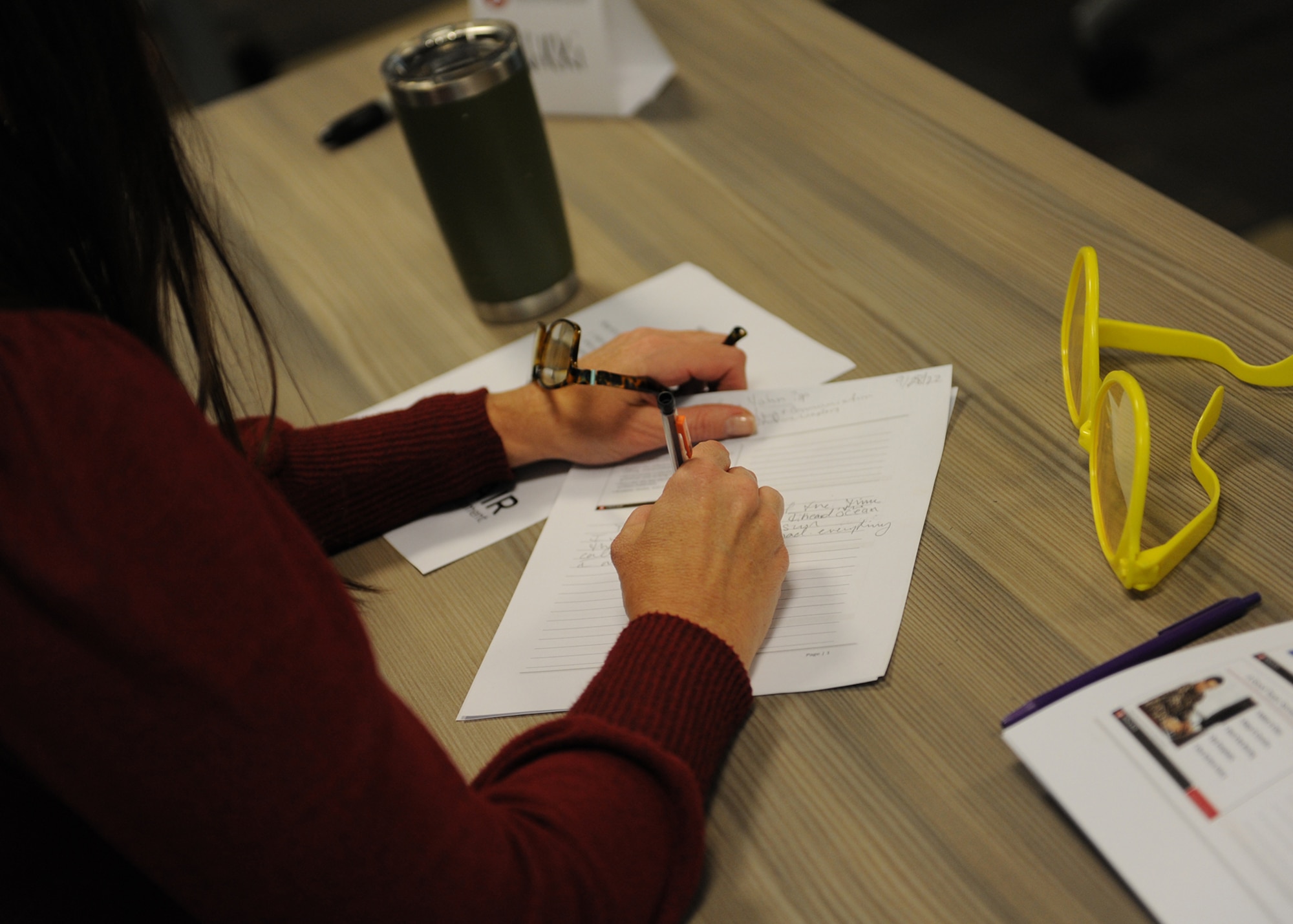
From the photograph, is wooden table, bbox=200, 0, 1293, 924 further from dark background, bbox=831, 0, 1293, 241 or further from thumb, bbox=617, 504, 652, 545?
dark background, bbox=831, 0, 1293, 241

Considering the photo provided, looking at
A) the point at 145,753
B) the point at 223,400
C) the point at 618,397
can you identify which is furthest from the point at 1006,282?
the point at 145,753

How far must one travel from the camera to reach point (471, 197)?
0.96 m

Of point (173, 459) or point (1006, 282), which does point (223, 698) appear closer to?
point (173, 459)

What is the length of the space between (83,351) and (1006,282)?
0.73 meters

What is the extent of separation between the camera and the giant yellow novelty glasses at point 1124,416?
63cm

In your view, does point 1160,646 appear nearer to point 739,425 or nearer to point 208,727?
point 739,425

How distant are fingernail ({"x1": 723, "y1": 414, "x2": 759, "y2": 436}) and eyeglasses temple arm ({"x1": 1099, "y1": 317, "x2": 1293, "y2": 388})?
0.28m

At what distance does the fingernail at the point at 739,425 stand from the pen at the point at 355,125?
78 centimetres

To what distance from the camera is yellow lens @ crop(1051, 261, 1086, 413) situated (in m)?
0.77

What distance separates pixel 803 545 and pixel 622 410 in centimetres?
20

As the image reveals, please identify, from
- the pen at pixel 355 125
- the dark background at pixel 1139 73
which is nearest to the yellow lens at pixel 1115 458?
the pen at pixel 355 125

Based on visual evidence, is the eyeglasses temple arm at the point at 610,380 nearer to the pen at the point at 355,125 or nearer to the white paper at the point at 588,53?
the white paper at the point at 588,53

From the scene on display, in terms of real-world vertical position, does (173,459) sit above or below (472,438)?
above

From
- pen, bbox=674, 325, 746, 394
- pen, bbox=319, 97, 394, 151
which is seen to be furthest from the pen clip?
pen, bbox=319, 97, 394, 151
